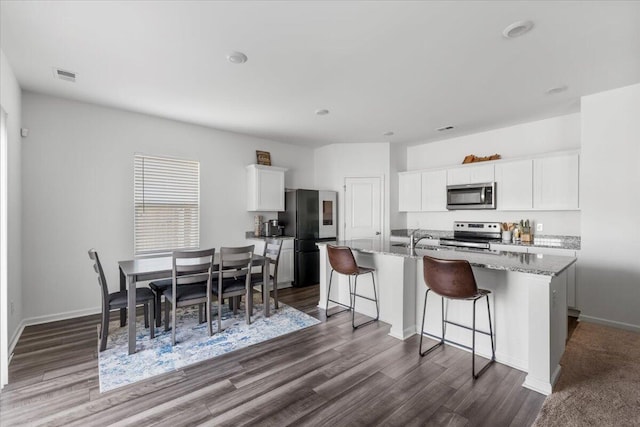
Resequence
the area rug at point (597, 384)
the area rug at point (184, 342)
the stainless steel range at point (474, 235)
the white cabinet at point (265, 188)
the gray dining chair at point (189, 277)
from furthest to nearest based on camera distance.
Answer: the white cabinet at point (265, 188) → the stainless steel range at point (474, 235) → the gray dining chair at point (189, 277) → the area rug at point (184, 342) → the area rug at point (597, 384)

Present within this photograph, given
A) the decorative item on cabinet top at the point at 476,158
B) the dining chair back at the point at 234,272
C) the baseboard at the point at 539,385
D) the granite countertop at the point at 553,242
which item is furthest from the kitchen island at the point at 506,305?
the decorative item on cabinet top at the point at 476,158

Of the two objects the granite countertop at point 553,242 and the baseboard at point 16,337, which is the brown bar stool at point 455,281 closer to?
the granite countertop at point 553,242

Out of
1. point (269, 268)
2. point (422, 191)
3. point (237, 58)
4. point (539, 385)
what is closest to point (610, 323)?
point (539, 385)

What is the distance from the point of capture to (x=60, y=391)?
89.0 inches

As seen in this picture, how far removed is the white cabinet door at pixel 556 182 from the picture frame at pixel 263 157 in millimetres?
4322

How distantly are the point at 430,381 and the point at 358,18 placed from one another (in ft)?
9.28

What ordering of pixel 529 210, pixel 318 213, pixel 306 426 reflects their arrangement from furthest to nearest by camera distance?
pixel 318 213
pixel 529 210
pixel 306 426

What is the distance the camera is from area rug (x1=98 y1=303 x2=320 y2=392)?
255 centimetres

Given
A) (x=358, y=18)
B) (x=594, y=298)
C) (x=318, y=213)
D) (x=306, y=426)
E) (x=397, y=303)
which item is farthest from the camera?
(x=318, y=213)

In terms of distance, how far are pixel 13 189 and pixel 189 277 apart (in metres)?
1.96

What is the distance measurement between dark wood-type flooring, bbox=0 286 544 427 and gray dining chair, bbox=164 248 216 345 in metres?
0.66

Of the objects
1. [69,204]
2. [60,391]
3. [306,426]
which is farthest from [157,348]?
[69,204]

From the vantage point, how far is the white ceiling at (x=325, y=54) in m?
2.10

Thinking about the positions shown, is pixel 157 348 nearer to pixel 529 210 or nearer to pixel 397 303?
pixel 397 303
